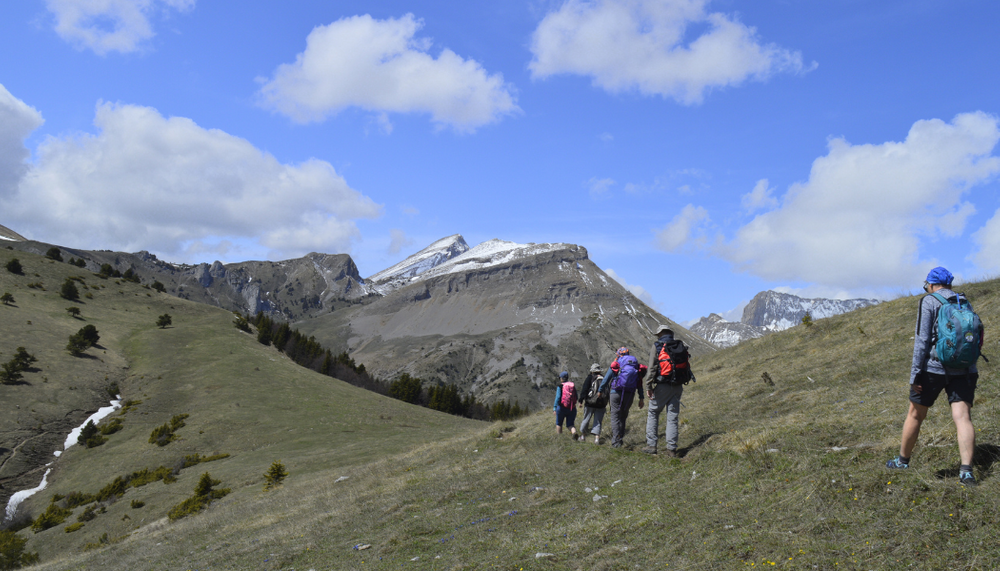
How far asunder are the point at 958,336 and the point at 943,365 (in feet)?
1.45

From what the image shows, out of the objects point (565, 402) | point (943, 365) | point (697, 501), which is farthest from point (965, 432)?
point (565, 402)

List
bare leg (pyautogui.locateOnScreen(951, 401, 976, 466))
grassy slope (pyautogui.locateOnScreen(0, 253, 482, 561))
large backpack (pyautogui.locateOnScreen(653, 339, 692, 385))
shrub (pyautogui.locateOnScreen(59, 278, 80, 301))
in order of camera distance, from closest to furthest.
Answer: bare leg (pyautogui.locateOnScreen(951, 401, 976, 466)) < large backpack (pyautogui.locateOnScreen(653, 339, 692, 385)) < grassy slope (pyautogui.locateOnScreen(0, 253, 482, 561)) < shrub (pyautogui.locateOnScreen(59, 278, 80, 301))

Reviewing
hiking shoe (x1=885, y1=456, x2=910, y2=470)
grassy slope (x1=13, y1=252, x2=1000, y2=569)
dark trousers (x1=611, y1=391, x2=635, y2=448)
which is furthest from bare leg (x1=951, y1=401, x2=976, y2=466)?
dark trousers (x1=611, y1=391, x2=635, y2=448)

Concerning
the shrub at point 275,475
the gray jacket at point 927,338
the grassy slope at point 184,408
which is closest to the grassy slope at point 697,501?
the gray jacket at point 927,338

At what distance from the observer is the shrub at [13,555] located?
77.6ft

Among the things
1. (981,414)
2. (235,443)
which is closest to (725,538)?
(981,414)

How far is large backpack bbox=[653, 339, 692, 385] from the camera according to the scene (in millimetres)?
12289

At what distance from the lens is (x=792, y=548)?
6258 millimetres

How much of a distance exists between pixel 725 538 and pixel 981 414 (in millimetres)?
6174

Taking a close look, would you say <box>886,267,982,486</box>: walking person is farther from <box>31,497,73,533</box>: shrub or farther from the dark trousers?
<box>31,497,73,533</box>: shrub

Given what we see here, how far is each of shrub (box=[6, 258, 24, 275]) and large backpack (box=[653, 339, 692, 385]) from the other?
114 m

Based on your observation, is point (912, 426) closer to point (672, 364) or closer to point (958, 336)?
point (958, 336)

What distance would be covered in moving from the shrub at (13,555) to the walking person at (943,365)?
3411 centimetres

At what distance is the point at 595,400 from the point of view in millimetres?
16734
